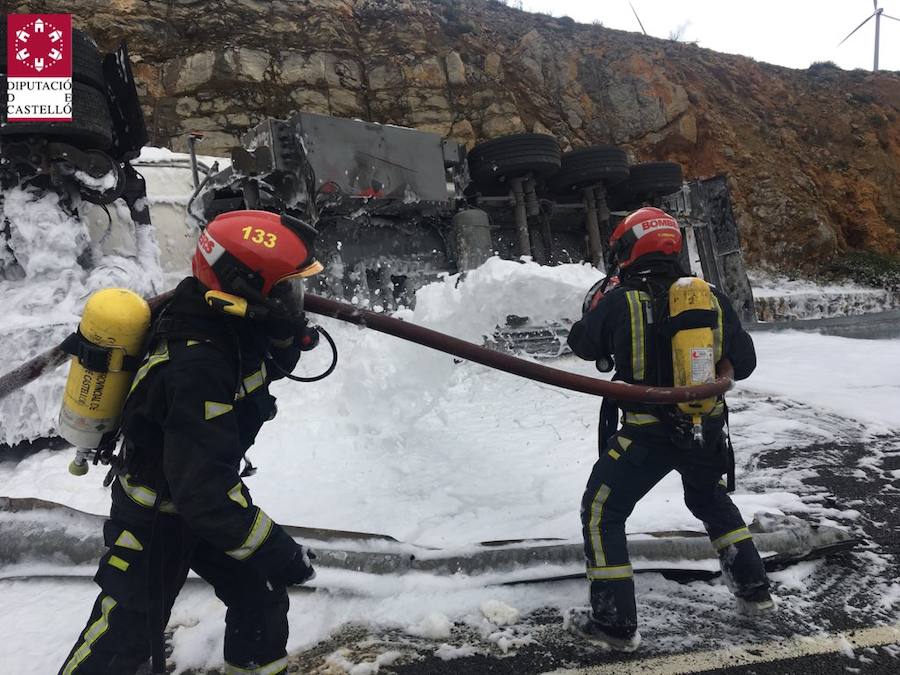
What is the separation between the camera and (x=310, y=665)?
6.41ft

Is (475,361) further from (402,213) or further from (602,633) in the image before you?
(402,213)

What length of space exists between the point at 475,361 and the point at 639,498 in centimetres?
86

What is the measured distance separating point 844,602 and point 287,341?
243 cm

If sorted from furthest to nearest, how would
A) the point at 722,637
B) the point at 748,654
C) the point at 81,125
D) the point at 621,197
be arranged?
1. the point at 621,197
2. the point at 81,125
3. the point at 722,637
4. the point at 748,654

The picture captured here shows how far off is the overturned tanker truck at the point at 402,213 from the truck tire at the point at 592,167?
0.02m

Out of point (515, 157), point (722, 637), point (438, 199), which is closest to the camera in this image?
point (722, 637)

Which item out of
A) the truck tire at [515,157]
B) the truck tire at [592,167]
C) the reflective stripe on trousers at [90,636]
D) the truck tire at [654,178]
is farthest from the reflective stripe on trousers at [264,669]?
the truck tire at [654,178]

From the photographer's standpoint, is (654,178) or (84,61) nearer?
(84,61)

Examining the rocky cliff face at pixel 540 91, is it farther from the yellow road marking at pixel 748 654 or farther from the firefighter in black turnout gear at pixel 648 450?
the yellow road marking at pixel 748 654

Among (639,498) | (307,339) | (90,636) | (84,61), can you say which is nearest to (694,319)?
(639,498)

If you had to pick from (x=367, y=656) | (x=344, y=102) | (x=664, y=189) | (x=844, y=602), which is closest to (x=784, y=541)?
(x=844, y=602)

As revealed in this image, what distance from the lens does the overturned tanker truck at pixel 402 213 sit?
2.44 metres

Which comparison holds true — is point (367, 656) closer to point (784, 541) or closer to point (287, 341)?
point (287, 341)

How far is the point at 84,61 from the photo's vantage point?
4.84 metres
